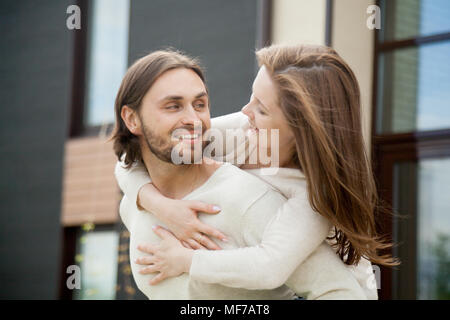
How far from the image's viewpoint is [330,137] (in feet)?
5.15

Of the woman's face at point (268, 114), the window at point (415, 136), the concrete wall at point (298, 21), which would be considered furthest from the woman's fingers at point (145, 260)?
the window at point (415, 136)

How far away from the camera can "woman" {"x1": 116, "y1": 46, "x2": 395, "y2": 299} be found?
1511mm

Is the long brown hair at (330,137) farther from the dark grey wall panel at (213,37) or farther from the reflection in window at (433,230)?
the dark grey wall panel at (213,37)

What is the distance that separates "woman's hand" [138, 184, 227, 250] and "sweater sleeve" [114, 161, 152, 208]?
0.13 meters

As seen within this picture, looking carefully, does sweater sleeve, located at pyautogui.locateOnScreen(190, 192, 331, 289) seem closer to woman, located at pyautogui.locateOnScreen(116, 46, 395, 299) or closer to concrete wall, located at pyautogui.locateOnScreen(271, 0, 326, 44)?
woman, located at pyautogui.locateOnScreen(116, 46, 395, 299)

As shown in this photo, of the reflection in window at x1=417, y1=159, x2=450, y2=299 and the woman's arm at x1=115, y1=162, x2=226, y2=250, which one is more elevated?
the woman's arm at x1=115, y1=162, x2=226, y2=250

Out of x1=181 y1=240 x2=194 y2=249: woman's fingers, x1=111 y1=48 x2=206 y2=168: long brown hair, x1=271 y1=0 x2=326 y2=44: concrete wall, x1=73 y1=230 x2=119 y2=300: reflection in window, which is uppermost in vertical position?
x1=271 y1=0 x2=326 y2=44: concrete wall

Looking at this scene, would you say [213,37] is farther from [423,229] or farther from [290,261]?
[290,261]

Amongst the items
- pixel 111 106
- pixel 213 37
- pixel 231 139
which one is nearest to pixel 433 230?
pixel 213 37

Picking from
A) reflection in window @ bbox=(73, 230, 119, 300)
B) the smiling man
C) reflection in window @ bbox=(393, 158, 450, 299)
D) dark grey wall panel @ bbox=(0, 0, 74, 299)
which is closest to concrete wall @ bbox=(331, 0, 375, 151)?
reflection in window @ bbox=(393, 158, 450, 299)

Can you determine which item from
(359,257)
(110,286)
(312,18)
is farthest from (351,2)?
(110,286)

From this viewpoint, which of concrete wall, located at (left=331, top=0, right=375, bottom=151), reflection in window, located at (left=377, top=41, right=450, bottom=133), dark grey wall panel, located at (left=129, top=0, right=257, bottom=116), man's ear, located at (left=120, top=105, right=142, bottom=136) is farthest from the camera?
dark grey wall panel, located at (left=129, top=0, right=257, bottom=116)

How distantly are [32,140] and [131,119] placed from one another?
228 inches
